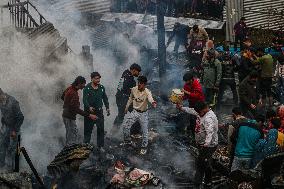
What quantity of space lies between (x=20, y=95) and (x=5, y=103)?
292 cm

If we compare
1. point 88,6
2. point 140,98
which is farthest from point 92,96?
point 88,6

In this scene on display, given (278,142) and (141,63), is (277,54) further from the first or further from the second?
(278,142)

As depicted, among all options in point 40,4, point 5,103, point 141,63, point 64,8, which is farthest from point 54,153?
point 64,8

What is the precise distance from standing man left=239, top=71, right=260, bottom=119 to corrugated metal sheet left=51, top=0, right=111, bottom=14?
14096 millimetres

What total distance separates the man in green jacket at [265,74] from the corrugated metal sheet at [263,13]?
872cm

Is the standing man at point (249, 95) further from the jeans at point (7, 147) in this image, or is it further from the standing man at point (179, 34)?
the standing man at point (179, 34)

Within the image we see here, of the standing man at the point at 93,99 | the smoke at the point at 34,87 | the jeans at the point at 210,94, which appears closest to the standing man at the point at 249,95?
the jeans at the point at 210,94

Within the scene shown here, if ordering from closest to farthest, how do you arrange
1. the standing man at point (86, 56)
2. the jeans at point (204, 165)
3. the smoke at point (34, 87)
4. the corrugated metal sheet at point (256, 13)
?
the jeans at point (204, 165) < the smoke at point (34, 87) < the standing man at point (86, 56) < the corrugated metal sheet at point (256, 13)

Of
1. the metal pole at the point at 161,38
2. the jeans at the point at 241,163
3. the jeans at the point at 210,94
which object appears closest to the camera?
the jeans at the point at 241,163

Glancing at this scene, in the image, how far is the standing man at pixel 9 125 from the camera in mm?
9812

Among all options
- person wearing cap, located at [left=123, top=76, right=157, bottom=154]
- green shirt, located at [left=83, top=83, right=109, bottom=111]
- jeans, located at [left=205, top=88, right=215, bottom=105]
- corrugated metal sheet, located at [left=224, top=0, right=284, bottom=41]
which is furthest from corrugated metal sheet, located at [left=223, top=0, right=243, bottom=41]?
green shirt, located at [left=83, top=83, right=109, bottom=111]

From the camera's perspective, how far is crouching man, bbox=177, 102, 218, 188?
30.4 feet

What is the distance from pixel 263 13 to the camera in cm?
2280

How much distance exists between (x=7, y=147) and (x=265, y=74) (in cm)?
850
